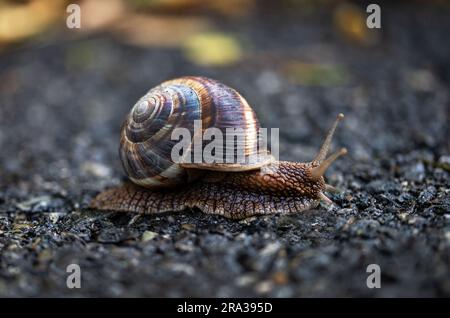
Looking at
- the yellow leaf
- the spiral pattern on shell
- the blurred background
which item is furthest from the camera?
the yellow leaf

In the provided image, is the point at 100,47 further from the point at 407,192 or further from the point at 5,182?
the point at 407,192

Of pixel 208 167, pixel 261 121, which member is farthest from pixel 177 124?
pixel 261 121

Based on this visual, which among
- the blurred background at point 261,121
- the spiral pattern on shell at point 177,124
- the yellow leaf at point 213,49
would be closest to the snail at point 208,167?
the spiral pattern on shell at point 177,124

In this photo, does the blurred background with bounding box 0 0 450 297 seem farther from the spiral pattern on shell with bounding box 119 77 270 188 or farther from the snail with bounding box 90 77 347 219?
the spiral pattern on shell with bounding box 119 77 270 188

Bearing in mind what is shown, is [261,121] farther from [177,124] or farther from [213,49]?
[177,124]

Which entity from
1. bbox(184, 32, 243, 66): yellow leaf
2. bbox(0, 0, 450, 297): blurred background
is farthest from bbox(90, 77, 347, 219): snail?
bbox(184, 32, 243, 66): yellow leaf

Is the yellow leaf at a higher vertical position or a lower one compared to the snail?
higher

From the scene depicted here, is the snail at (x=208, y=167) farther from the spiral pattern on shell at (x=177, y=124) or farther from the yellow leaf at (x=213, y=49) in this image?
the yellow leaf at (x=213, y=49)
